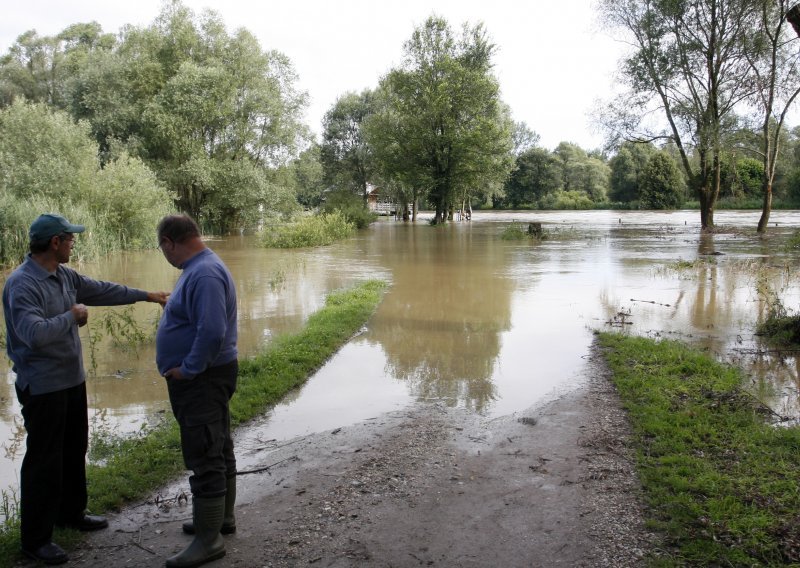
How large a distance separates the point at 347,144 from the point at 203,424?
60.5m

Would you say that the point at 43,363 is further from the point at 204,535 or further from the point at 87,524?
the point at 204,535

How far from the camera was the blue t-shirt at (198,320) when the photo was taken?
3.36 metres

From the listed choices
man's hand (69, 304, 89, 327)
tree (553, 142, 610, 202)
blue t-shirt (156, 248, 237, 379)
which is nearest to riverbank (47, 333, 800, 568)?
blue t-shirt (156, 248, 237, 379)

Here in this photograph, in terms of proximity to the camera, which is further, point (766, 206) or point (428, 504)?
point (766, 206)

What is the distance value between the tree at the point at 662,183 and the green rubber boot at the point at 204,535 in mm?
83951

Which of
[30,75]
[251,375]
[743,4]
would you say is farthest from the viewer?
[30,75]

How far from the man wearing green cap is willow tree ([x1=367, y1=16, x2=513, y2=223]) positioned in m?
40.7

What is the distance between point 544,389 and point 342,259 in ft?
58.1

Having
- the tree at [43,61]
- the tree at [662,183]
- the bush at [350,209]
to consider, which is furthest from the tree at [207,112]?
the tree at [662,183]

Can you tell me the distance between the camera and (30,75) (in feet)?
185

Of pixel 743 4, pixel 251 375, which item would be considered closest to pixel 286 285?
pixel 251 375

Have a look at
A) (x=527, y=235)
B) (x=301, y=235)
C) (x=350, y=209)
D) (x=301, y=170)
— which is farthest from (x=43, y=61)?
(x=527, y=235)

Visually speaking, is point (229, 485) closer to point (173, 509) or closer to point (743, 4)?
point (173, 509)

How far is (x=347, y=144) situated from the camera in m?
61.9
